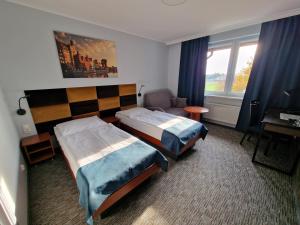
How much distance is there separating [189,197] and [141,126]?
1.40m

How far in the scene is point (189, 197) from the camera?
1.56 m

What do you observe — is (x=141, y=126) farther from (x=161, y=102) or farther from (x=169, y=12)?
(x=169, y=12)

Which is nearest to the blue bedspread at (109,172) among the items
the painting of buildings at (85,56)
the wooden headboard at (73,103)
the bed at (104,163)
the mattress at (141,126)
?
the bed at (104,163)

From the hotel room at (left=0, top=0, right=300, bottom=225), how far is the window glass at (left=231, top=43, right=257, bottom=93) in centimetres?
2

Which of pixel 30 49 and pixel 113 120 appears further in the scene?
pixel 113 120

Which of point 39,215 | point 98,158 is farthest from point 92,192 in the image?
point 39,215

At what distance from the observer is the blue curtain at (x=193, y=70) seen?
11.3 feet

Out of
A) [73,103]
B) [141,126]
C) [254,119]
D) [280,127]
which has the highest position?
[73,103]

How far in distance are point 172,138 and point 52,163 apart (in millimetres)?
2052

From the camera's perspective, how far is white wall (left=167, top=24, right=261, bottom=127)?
9.30 feet

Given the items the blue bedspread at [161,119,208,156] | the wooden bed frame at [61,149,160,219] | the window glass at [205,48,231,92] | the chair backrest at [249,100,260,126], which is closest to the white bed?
the blue bedspread at [161,119,208,156]

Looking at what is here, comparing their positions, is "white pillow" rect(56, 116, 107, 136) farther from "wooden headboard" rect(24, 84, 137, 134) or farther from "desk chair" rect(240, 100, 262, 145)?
"desk chair" rect(240, 100, 262, 145)

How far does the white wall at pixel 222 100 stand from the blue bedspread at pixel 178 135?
141 cm

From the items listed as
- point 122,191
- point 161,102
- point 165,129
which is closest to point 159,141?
point 165,129
